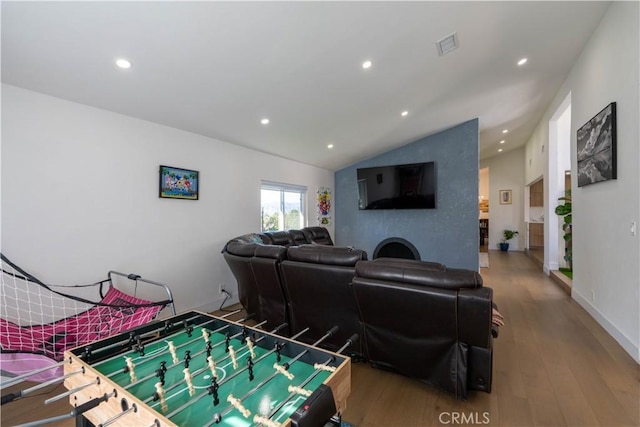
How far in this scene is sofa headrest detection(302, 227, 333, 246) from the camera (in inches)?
207

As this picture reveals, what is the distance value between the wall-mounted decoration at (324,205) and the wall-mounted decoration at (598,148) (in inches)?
174

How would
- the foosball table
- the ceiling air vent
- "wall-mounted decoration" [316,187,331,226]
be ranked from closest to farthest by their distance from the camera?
the foosball table
the ceiling air vent
"wall-mounted decoration" [316,187,331,226]

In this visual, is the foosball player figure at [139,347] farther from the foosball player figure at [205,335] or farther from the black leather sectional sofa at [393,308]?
the black leather sectional sofa at [393,308]

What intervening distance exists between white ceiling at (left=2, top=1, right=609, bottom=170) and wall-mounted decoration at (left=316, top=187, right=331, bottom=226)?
6.79 ft

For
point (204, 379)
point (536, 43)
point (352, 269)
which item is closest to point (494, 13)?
point (536, 43)

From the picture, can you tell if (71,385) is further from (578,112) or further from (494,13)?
(578,112)

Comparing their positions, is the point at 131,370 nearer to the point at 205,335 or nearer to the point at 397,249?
the point at 205,335

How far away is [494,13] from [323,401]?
340cm

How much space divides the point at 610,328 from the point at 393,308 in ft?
9.11

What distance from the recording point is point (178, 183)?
338cm

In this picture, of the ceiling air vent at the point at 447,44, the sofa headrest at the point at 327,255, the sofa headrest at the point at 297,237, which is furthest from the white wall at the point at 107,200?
the ceiling air vent at the point at 447,44

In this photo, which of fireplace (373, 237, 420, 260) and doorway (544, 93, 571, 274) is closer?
doorway (544, 93, 571, 274)

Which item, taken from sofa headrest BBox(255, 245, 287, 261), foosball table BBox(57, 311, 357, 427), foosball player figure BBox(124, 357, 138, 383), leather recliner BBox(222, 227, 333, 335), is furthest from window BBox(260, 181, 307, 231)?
foosball player figure BBox(124, 357, 138, 383)

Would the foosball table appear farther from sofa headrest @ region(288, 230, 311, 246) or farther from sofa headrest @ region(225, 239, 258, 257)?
sofa headrest @ region(288, 230, 311, 246)
